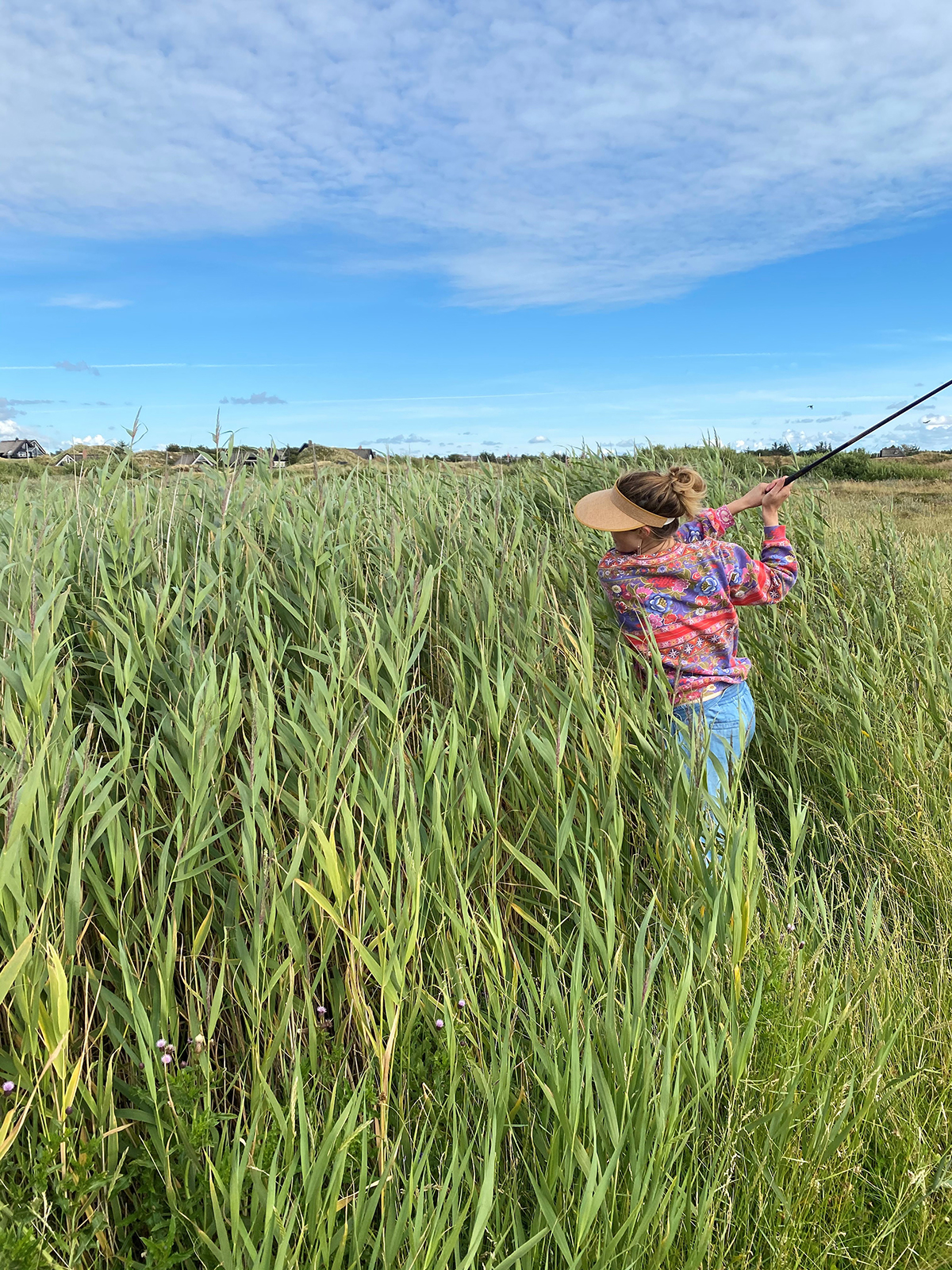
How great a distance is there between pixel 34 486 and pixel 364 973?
5.24m

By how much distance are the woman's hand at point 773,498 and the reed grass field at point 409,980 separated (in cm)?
98

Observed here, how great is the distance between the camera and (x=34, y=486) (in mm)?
5812

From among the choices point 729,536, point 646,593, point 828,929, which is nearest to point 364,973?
point 828,929

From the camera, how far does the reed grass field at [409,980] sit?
1.49 metres

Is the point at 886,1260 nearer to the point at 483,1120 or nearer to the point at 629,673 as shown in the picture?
the point at 483,1120

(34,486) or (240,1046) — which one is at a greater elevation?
(34,486)

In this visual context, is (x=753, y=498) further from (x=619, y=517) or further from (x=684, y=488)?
(x=619, y=517)

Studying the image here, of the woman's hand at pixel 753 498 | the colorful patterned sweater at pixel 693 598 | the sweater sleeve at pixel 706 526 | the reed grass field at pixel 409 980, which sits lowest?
the reed grass field at pixel 409 980

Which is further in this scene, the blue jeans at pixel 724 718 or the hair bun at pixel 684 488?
the hair bun at pixel 684 488

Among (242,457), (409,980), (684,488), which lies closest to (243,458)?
(242,457)

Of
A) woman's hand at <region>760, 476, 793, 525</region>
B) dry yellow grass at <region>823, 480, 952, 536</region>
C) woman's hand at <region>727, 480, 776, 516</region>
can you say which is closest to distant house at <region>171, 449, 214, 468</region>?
woman's hand at <region>727, 480, 776, 516</region>

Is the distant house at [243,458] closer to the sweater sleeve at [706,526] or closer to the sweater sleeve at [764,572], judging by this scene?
the sweater sleeve at [706,526]

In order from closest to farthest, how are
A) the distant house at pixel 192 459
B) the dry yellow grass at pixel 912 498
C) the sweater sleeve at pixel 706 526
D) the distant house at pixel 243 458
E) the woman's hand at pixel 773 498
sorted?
the woman's hand at pixel 773 498 → the sweater sleeve at pixel 706 526 → the distant house at pixel 243 458 → the distant house at pixel 192 459 → the dry yellow grass at pixel 912 498

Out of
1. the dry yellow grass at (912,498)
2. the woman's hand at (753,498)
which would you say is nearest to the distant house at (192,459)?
the woman's hand at (753,498)
